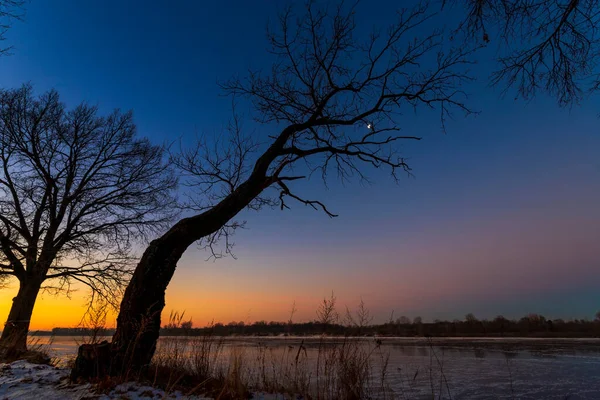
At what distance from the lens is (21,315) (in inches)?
379

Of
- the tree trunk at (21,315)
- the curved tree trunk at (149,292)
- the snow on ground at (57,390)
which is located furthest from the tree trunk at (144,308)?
the tree trunk at (21,315)

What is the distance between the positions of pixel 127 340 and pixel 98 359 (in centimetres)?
41

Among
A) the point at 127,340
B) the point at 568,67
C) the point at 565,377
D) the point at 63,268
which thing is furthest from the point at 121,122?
the point at 565,377

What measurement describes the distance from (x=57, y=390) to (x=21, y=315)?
7966 millimetres

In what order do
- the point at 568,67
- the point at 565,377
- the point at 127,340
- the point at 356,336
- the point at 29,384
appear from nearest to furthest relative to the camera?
the point at 568,67 → the point at 29,384 → the point at 127,340 → the point at 356,336 → the point at 565,377

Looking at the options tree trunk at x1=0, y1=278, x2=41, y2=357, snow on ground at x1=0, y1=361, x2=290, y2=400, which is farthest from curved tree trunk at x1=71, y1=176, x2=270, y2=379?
tree trunk at x1=0, y1=278, x2=41, y2=357

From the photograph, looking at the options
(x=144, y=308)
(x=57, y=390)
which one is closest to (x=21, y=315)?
(x=144, y=308)

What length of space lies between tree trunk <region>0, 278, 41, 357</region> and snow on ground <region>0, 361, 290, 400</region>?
4399 millimetres

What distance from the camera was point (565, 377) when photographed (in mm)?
9859

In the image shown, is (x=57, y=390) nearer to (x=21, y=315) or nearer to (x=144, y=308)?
(x=144, y=308)

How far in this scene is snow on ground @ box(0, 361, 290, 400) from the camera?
11.6 feet

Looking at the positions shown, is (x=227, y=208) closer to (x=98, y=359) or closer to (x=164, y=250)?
(x=164, y=250)

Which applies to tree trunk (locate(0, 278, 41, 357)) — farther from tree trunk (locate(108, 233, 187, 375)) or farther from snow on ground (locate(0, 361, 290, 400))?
tree trunk (locate(108, 233, 187, 375))

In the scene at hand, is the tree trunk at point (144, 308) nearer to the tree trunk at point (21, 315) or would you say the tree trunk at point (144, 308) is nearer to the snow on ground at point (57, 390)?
the snow on ground at point (57, 390)
